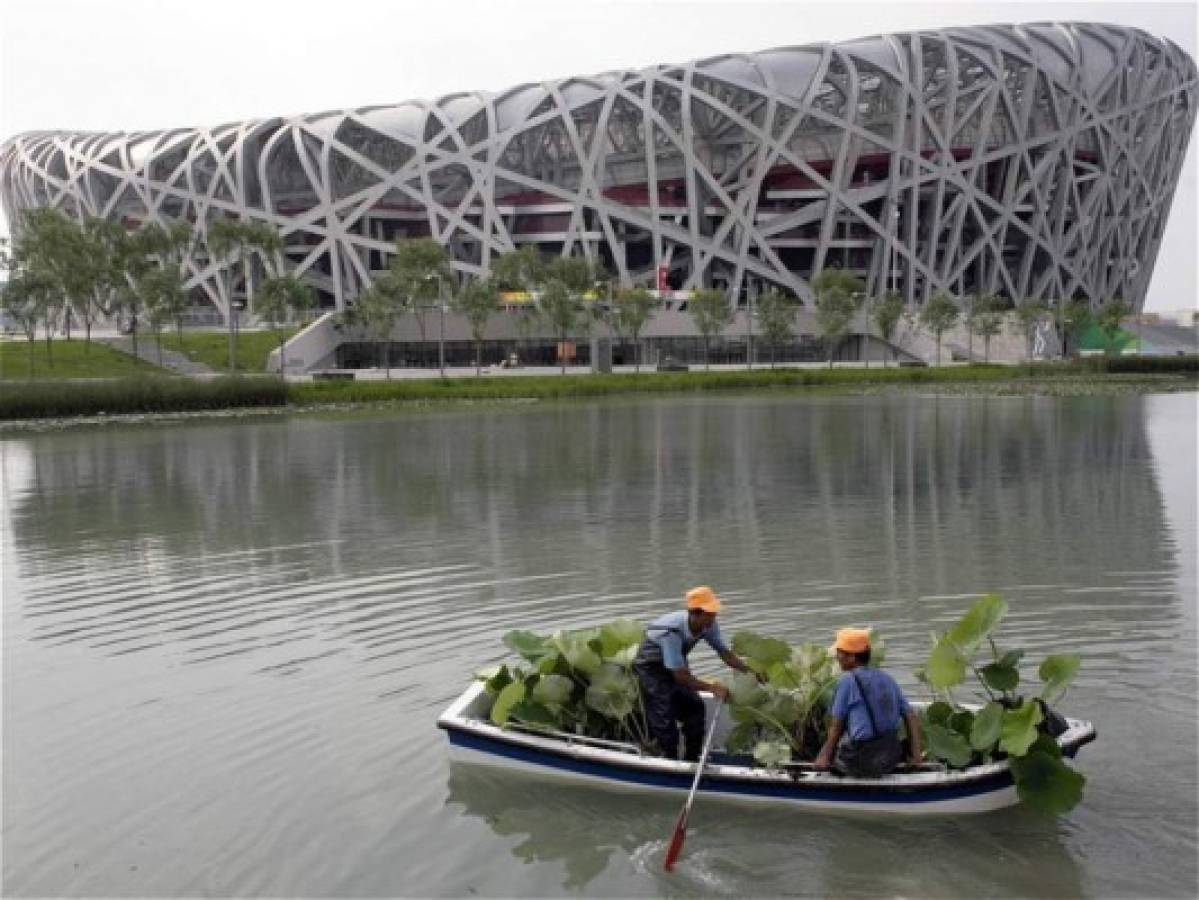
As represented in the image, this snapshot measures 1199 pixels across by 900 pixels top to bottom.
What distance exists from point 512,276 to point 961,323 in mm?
29876

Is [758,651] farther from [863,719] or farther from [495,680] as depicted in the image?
[495,680]

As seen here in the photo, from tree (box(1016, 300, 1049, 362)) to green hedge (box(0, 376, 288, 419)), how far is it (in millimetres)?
47914

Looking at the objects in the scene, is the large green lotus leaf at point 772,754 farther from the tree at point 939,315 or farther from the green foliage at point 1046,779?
the tree at point 939,315

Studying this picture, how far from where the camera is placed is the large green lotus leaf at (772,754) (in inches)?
330

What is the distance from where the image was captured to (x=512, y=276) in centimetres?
7806

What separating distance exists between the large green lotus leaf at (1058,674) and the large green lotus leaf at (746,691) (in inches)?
75.5

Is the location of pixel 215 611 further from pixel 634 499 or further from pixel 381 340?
pixel 381 340

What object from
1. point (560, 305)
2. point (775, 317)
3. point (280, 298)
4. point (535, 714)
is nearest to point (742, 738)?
point (535, 714)

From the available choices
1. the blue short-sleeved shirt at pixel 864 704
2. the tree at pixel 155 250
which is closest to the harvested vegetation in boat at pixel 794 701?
the blue short-sleeved shirt at pixel 864 704

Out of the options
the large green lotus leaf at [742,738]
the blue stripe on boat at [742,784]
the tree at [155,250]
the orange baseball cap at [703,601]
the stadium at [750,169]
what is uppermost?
the stadium at [750,169]

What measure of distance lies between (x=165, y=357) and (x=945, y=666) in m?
67.6

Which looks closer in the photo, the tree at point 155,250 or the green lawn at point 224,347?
the tree at point 155,250

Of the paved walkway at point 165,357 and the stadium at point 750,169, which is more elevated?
the stadium at point 750,169

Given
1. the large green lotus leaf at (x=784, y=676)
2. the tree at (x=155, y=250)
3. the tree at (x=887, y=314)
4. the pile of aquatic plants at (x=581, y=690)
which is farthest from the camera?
the tree at (x=887, y=314)
